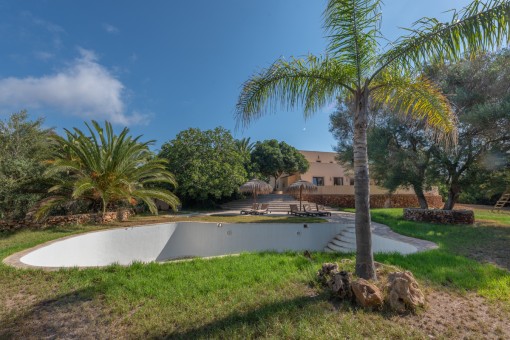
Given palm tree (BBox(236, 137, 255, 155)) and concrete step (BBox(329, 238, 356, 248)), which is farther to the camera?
palm tree (BBox(236, 137, 255, 155))

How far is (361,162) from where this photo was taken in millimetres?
4121

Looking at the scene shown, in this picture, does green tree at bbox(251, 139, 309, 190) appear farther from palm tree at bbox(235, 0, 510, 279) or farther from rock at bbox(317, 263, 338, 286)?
rock at bbox(317, 263, 338, 286)

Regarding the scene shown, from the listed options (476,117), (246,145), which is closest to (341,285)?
(476,117)

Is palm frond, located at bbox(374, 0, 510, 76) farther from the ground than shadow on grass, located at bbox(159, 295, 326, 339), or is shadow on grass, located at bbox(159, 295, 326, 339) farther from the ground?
palm frond, located at bbox(374, 0, 510, 76)

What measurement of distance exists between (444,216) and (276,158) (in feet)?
70.4

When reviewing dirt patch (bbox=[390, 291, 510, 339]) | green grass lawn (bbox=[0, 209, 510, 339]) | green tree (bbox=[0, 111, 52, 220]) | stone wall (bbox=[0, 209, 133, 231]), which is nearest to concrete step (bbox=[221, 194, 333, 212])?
stone wall (bbox=[0, 209, 133, 231])

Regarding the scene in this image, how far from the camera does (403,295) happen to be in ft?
11.3

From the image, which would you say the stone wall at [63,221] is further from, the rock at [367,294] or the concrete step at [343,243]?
the rock at [367,294]

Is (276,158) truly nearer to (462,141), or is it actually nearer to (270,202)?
(270,202)

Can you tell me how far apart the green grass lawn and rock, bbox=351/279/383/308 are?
0.44 ft

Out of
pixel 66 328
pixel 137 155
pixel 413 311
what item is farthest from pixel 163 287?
pixel 137 155

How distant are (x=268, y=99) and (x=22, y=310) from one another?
520cm

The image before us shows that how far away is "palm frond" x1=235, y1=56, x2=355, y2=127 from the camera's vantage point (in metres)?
4.61

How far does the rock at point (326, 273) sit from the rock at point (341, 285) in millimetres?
307
